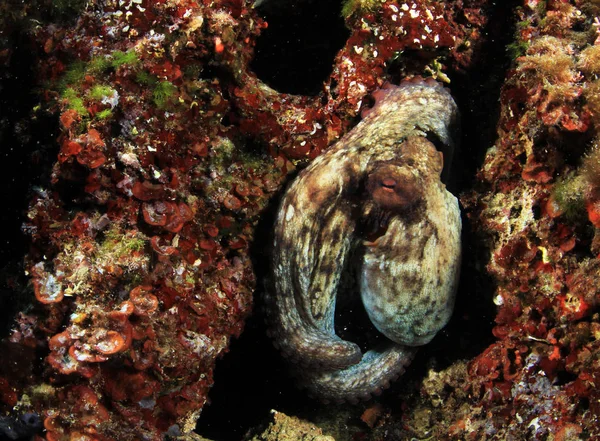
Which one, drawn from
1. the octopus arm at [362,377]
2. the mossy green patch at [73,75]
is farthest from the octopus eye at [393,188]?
the mossy green patch at [73,75]

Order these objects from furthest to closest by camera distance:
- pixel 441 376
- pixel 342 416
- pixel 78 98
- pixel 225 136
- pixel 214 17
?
pixel 342 416 → pixel 441 376 → pixel 225 136 → pixel 214 17 → pixel 78 98

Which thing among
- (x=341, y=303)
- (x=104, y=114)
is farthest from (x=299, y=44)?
(x=341, y=303)

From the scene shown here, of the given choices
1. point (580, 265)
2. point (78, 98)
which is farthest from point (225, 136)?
point (580, 265)

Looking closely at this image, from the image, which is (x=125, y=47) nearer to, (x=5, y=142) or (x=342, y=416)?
(x=5, y=142)

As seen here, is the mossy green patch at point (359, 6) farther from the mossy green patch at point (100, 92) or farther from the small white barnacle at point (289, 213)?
the mossy green patch at point (100, 92)

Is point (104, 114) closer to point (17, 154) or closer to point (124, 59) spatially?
point (124, 59)

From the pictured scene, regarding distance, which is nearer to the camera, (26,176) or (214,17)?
(214,17)
